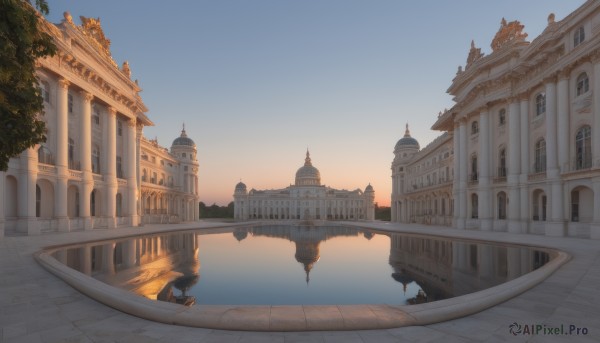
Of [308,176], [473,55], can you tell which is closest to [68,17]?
[473,55]

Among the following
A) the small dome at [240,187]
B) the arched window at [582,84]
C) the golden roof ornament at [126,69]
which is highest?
the golden roof ornament at [126,69]

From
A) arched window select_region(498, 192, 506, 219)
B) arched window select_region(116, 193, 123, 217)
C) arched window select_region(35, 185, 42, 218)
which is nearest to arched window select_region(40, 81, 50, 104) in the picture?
arched window select_region(35, 185, 42, 218)

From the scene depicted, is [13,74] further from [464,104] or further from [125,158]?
[464,104]

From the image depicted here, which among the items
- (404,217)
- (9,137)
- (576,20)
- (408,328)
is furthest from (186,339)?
(404,217)

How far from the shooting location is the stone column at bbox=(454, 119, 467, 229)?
3606 cm

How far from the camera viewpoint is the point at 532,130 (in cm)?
2902

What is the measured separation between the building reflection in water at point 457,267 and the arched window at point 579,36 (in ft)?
58.7

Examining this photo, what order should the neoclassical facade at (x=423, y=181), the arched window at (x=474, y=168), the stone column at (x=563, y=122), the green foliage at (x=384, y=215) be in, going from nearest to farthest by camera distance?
the stone column at (x=563, y=122) → the arched window at (x=474, y=168) → the neoclassical facade at (x=423, y=181) → the green foliage at (x=384, y=215)

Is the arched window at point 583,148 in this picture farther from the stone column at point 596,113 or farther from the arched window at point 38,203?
the arched window at point 38,203

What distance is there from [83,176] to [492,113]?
133ft

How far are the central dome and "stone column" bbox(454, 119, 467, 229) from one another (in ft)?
325

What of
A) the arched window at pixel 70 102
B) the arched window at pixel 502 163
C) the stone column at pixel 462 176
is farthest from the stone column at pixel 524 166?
the arched window at pixel 70 102

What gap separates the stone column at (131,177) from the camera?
36.4m

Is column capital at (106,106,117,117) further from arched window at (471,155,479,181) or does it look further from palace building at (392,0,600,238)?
arched window at (471,155,479,181)
